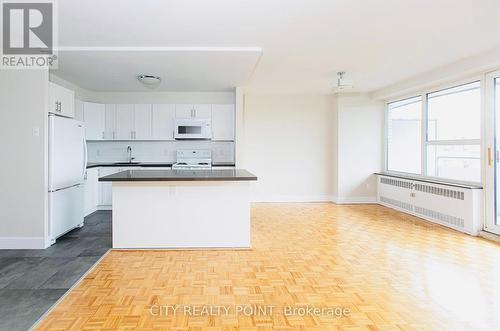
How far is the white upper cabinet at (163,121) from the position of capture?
634cm

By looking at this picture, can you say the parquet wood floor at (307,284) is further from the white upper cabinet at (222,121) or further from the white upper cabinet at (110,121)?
the white upper cabinet at (110,121)

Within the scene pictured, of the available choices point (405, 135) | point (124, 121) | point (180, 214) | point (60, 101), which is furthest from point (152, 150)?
point (405, 135)

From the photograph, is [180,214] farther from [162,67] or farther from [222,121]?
[222,121]

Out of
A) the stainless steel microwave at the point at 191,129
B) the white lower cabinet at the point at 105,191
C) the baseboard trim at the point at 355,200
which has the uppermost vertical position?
the stainless steel microwave at the point at 191,129

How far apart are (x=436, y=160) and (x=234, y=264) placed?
4257 millimetres

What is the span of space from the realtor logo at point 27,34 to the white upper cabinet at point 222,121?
2.99 metres

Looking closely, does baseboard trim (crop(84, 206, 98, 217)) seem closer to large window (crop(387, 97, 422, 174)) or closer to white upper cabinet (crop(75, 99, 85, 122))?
white upper cabinet (crop(75, 99, 85, 122))

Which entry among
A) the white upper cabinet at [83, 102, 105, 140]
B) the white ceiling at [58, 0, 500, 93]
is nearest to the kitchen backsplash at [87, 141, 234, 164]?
the white upper cabinet at [83, 102, 105, 140]

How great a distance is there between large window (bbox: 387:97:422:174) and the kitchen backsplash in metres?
3.54

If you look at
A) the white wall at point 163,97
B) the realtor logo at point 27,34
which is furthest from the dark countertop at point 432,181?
the realtor logo at point 27,34

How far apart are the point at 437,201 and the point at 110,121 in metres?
6.30

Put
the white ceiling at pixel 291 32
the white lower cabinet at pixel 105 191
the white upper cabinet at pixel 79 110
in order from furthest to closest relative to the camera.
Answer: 1. the white lower cabinet at pixel 105 191
2. the white upper cabinet at pixel 79 110
3. the white ceiling at pixel 291 32

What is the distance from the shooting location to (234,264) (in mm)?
3215

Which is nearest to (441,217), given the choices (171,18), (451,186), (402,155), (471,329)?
(451,186)
